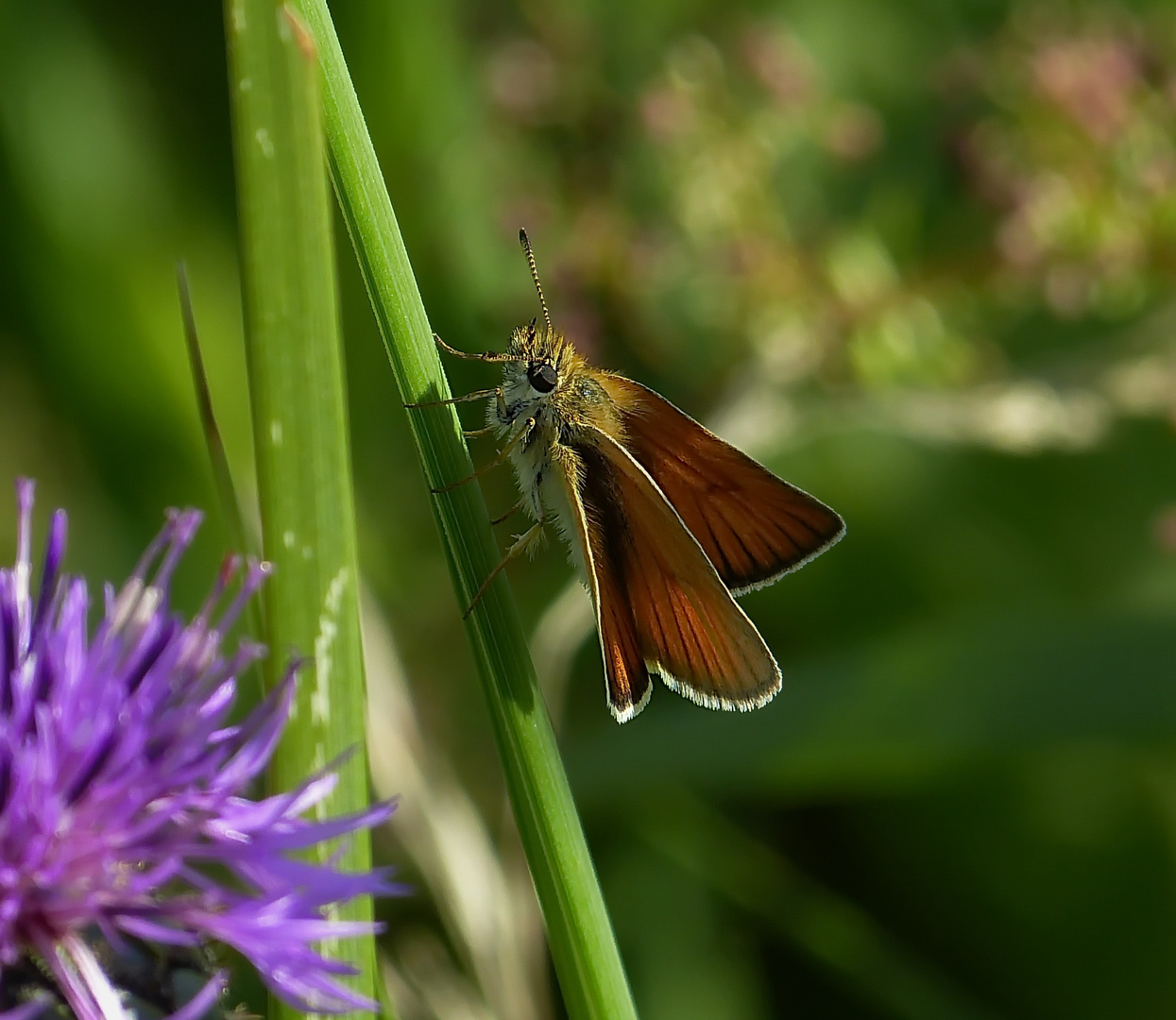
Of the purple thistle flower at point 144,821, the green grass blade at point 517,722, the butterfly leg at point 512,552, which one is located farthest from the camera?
the butterfly leg at point 512,552

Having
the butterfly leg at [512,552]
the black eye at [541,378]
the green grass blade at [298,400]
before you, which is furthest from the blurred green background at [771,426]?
the green grass blade at [298,400]

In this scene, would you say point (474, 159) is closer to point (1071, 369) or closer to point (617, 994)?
point (1071, 369)

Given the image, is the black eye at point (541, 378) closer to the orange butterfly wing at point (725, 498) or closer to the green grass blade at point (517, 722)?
the orange butterfly wing at point (725, 498)

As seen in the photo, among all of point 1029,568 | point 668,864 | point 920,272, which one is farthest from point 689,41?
point 668,864

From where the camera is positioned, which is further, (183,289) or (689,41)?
(689,41)

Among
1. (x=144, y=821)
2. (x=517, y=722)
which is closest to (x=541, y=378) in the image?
(x=517, y=722)

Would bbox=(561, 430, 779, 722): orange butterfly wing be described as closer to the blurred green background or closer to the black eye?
the black eye

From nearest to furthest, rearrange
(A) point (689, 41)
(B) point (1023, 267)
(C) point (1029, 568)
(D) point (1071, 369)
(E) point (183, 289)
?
(E) point (183, 289), (B) point (1023, 267), (D) point (1071, 369), (C) point (1029, 568), (A) point (689, 41)
